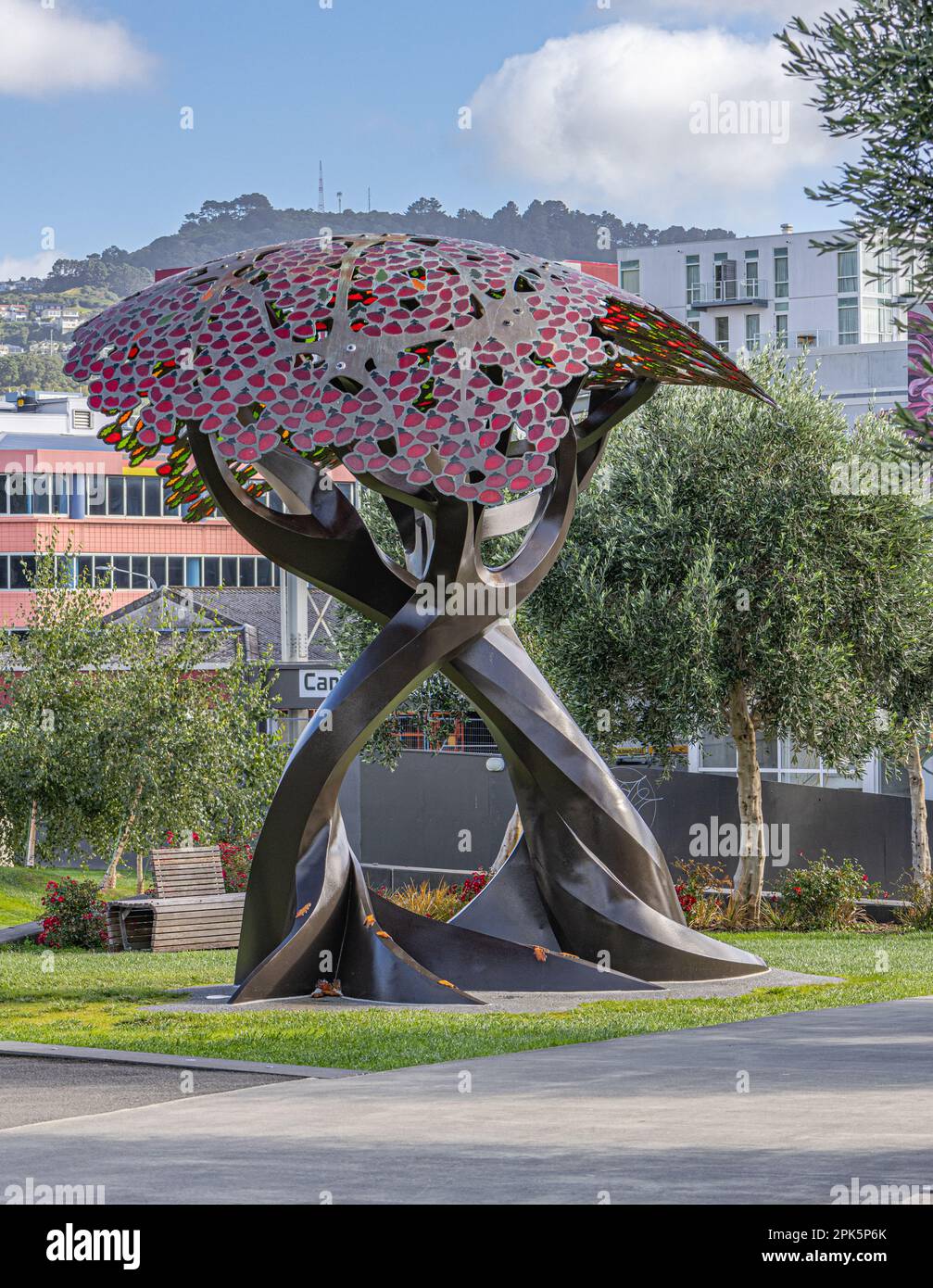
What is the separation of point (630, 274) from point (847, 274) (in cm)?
1371

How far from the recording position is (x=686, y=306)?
116m

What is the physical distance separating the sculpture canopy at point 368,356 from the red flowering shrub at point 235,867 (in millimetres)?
12007

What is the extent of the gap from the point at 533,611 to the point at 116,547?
80239mm

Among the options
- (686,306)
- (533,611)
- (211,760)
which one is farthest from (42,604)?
(686,306)

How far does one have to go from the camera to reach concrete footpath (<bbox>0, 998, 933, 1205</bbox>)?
26.1ft

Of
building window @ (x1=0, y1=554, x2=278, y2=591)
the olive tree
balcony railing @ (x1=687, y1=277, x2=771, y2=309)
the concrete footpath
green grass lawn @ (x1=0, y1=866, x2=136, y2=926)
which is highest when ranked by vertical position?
balcony railing @ (x1=687, y1=277, x2=771, y2=309)

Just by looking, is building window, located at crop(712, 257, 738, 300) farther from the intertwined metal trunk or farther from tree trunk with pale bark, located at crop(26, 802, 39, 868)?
the intertwined metal trunk

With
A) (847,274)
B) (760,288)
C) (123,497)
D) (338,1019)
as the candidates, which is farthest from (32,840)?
(847,274)

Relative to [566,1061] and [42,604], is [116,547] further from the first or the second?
[566,1061]

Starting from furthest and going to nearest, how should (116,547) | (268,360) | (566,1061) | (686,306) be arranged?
(686,306), (116,547), (268,360), (566,1061)

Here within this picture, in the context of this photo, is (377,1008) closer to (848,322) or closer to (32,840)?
(32,840)

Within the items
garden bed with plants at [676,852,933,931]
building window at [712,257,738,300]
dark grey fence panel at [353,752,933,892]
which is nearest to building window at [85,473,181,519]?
building window at [712,257,738,300]

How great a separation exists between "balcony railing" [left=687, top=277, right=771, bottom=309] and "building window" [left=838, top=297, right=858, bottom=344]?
497 centimetres

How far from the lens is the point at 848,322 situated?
11388 centimetres
